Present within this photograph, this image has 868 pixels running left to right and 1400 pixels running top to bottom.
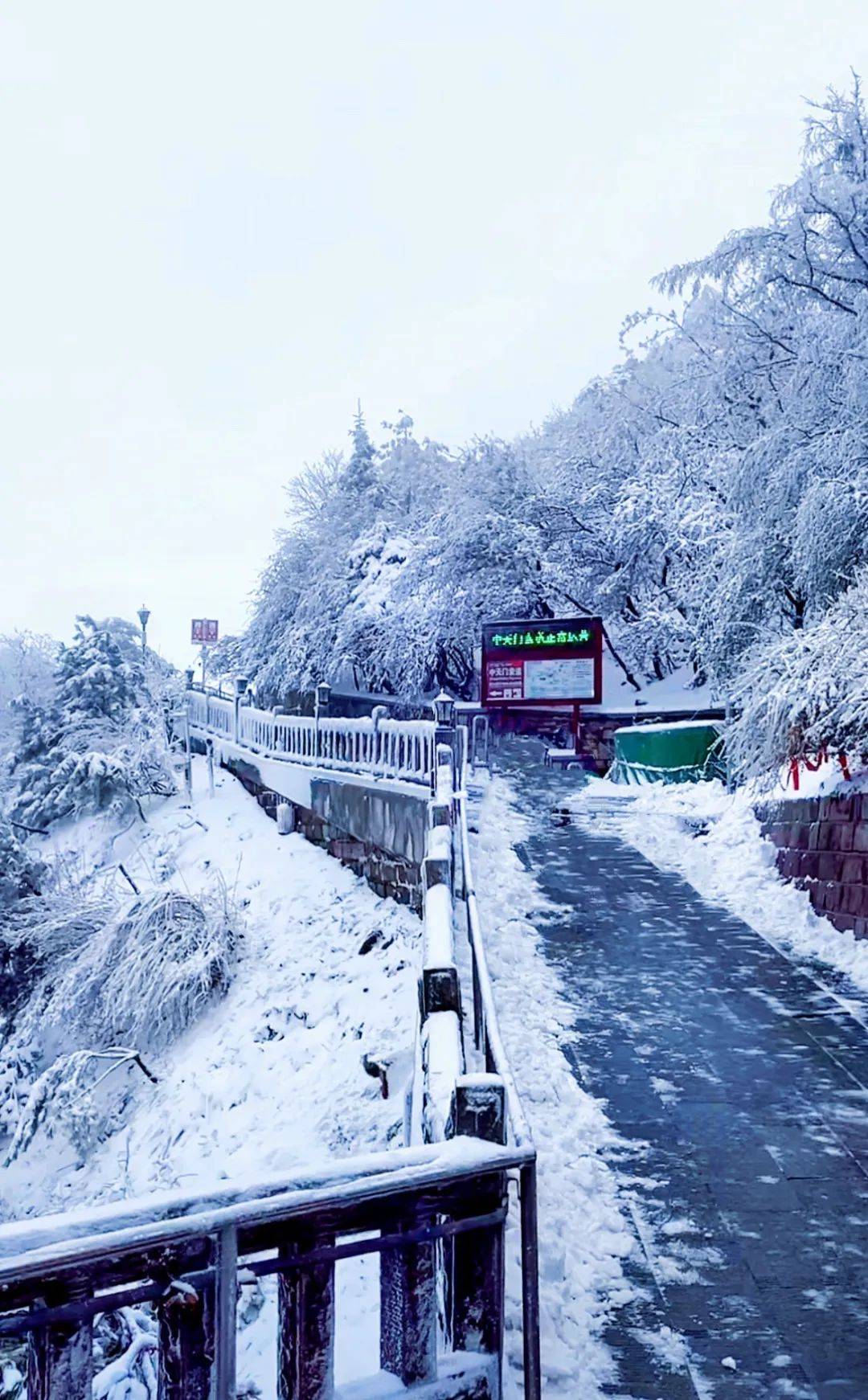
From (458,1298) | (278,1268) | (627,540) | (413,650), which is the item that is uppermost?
(627,540)

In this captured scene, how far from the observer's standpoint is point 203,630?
85.0 feet

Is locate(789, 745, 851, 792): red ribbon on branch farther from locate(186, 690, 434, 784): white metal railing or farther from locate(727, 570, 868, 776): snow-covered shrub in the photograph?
locate(186, 690, 434, 784): white metal railing

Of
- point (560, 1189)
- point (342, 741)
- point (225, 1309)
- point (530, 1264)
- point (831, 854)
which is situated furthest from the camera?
point (342, 741)

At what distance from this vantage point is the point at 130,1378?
496 centimetres

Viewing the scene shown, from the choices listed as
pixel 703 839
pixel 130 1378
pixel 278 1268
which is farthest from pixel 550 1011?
pixel 703 839

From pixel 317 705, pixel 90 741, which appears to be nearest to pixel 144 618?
pixel 90 741

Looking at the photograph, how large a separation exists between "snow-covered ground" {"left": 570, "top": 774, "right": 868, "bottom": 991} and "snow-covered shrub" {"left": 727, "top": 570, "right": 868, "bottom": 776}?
64cm

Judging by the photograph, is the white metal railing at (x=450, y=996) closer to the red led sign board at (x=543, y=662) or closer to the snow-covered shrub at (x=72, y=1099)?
the snow-covered shrub at (x=72, y=1099)

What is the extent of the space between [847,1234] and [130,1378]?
11.7ft

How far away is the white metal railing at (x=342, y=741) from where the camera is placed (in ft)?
43.8

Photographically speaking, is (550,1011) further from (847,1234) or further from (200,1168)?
(200,1168)

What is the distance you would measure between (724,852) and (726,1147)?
7422mm

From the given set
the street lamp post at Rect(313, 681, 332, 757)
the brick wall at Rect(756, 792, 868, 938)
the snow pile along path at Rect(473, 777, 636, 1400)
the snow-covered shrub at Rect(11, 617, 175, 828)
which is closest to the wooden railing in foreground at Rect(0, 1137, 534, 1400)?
the snow pile along path at Rect(473, 777, 636, 1400)

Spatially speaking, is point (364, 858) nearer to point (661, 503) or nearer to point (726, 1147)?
point (726, 1147)
